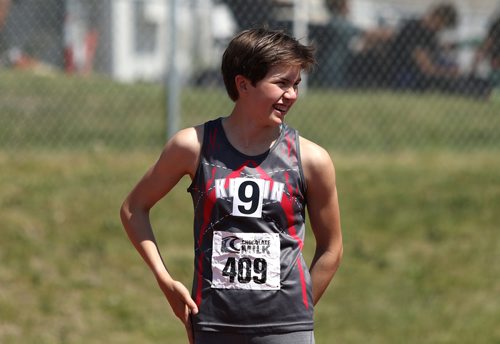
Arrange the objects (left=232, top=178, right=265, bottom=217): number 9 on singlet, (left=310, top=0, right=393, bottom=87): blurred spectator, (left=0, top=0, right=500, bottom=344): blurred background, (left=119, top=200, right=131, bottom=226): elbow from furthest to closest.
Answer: (left=310, top=0, right=393, bottom=87): blurred spectator → (left=0, top=0, right=500, bottom=344): blurred background → (left=119, top=200, right=131, bottom=226): elbow → (left=232, top=178, right=265, bottom=217): number 9 on singlet

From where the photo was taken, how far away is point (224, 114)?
8.12 m

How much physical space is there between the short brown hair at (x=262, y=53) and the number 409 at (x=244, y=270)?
608 mm

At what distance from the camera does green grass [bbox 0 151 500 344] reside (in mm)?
6086

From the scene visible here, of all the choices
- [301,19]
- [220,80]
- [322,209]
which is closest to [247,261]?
[322,209]

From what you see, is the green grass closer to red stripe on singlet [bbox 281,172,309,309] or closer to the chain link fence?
the chain link fence

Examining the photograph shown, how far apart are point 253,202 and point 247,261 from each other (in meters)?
0.20

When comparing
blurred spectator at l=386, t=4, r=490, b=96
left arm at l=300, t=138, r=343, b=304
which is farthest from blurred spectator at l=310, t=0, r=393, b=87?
left arm at l=300, t=138, r=343, b=304

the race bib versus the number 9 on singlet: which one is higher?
the number 9 on singlet

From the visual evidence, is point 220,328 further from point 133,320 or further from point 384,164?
point 384,164

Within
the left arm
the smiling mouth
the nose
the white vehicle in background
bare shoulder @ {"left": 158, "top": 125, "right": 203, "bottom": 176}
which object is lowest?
the left arm

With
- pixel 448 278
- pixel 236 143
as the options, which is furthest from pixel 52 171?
pixel 236 143

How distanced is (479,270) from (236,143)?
12.7 ft

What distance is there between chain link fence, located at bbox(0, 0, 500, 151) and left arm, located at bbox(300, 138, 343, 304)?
4.45 meters

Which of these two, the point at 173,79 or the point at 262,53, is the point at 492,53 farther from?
the point at 262,53
